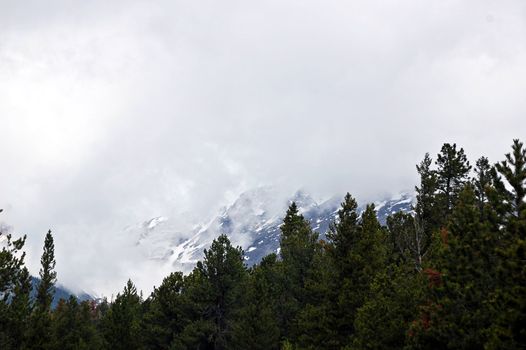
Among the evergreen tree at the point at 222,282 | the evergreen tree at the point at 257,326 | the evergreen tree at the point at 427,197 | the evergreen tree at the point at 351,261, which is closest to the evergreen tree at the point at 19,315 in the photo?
the evergreen tree at the point at 257,326

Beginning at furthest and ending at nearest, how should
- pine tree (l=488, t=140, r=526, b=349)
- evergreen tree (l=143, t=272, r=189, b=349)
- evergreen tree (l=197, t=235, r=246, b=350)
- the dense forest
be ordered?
1. evergreen tree (l=143, t=272, r=189, b=349)
2. evergreen tree (l=197, t=235, r=246, b=350)
3. the dense forest
4. pine tree (l=488, t=140, r=526, b=349)

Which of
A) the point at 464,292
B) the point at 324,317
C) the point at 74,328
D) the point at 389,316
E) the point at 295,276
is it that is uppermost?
the point at 295,276

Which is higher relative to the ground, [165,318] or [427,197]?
[427,197]

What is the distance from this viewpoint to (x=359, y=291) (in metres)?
29.6

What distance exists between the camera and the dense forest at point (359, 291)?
1822cm

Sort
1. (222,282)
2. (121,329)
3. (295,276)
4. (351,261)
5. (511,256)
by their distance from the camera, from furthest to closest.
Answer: (222,282) < (121,329) < (295,276) < (351,261) < (511,256)

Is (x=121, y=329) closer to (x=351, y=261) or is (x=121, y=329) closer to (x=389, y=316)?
(x=351, y=261)

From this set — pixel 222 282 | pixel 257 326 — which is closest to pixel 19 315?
pixel 257 326

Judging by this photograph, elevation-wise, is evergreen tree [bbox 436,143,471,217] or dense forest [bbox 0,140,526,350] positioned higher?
evergreen tree [bbox 436,143,471,217]

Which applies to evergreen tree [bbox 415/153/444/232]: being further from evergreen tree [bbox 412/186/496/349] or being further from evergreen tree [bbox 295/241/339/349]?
evergreen tree [bbox 412/186/496/349]

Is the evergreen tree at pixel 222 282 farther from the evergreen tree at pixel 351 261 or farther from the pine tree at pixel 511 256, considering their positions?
the pine tree at pixel 511 256

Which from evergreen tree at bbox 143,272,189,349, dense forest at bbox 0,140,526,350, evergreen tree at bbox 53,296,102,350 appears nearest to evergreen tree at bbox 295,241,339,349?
dense forest at bbox 0,140,526,350

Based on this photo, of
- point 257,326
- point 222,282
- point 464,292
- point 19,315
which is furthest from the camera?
point 222,282

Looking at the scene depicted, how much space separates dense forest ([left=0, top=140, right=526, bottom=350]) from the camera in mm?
18219
